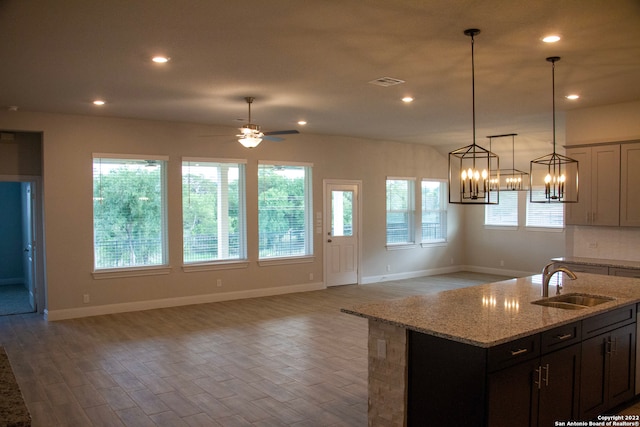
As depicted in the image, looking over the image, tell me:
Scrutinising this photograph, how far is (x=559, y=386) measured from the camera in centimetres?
322

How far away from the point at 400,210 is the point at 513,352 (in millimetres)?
8041

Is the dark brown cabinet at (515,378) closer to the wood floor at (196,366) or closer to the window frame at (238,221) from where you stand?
the wood floor at (196,366)

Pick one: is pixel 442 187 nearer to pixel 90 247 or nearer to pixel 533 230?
pixel 533 230

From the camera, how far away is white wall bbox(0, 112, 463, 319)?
272 inches

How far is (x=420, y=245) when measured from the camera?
→ 11.1 metres

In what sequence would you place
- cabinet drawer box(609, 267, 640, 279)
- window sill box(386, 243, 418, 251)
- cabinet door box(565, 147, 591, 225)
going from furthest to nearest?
window sill box(386, 243, 418, 251) → cabinet door box(565, 147, 591, 225) → cabinet drawer box(609, 267, 640, 279)

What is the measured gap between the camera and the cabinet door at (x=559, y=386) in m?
3.09

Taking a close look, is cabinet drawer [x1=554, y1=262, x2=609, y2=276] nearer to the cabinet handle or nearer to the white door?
the cabinet handle

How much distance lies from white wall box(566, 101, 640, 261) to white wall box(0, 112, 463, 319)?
13.5 ft

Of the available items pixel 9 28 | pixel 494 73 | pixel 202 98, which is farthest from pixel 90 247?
pixel 494 73

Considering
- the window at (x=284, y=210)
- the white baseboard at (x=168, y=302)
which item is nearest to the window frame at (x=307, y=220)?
the window at (x=284, y=210)

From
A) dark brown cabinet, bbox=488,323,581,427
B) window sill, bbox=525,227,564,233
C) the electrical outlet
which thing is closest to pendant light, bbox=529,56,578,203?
window sill, bbox=525,227,564,233

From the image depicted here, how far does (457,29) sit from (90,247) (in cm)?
585

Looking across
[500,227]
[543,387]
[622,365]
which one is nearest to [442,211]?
[500,227]
